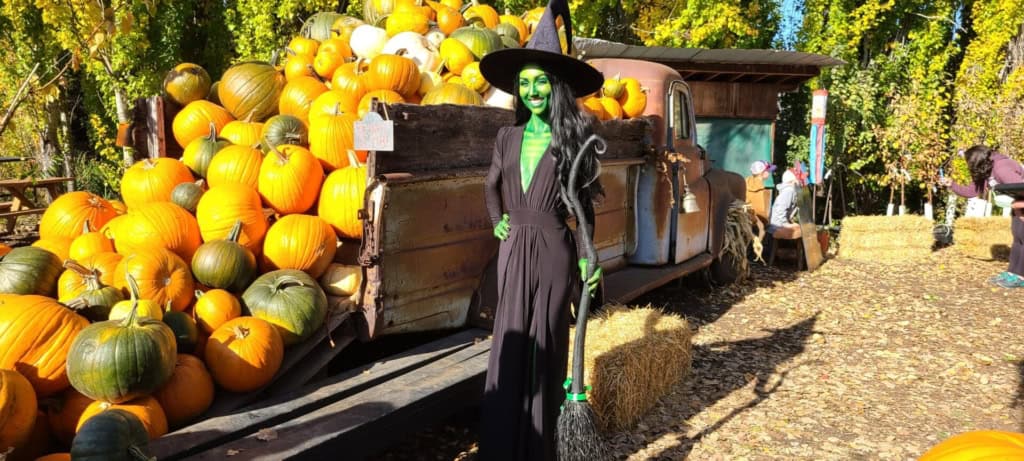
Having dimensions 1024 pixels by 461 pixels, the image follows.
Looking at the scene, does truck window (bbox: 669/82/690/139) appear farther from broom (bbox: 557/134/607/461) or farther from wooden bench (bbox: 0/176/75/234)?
wooden bench (bbox: 0/176/75/234)

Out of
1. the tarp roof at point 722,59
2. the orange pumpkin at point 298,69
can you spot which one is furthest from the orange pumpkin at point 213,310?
the tarp roof at point 722,59

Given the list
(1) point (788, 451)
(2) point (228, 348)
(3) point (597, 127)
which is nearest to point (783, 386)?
(1) point (788, 451)

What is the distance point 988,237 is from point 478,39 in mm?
9951

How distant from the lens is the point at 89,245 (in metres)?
3.60

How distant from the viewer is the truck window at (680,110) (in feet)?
22.0

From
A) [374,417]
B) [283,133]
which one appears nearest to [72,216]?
[283,133]

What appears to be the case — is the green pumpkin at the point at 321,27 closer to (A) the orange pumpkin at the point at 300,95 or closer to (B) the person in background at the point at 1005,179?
(A) the orange pumpkin at the point at 300,95

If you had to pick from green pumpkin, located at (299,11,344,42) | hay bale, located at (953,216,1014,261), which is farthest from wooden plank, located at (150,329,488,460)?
hay bale, located at (953,216,1014,261)

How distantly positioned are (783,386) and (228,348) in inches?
156

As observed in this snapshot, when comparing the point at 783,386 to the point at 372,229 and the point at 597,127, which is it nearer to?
the point at 597,127

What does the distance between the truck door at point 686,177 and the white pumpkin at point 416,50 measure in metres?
2.53

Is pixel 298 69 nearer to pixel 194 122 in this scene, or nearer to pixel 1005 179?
pixel 194 122

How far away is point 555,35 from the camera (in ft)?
10.4

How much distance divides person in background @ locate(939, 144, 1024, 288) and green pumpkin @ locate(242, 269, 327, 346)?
826 cm
